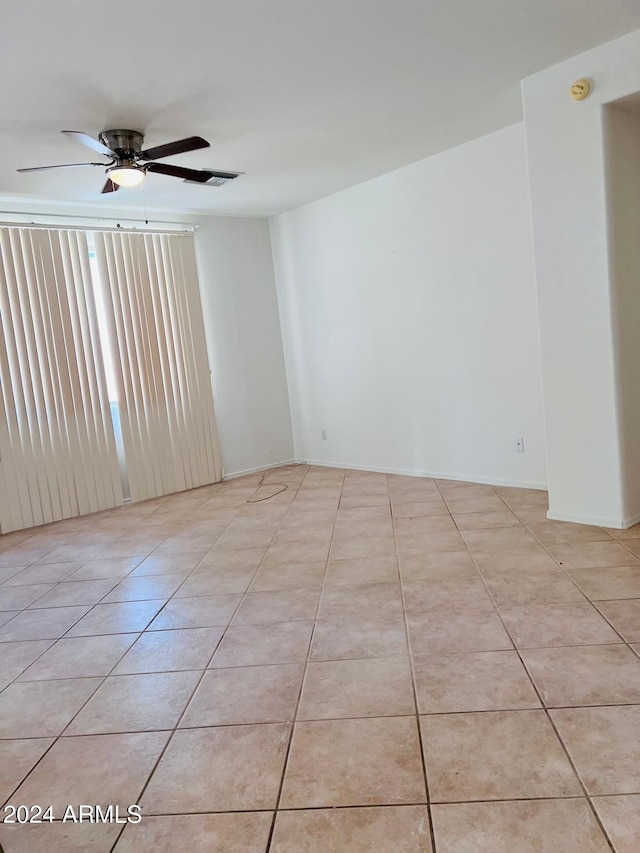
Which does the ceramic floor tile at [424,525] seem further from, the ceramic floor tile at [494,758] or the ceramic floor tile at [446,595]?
the ceramic floor tile at [494,758]

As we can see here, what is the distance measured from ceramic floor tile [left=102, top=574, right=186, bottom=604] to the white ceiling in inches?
103

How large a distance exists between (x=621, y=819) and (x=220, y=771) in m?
1.08

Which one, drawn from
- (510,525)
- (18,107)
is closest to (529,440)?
(510,525)

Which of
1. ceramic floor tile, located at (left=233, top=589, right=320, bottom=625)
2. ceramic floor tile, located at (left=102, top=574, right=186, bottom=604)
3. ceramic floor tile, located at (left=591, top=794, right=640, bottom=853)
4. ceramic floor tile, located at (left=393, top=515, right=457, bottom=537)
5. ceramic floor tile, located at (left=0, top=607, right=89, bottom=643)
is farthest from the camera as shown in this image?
ceramic floor tile, located at (left=393, top=515, right=457, bottom=537)

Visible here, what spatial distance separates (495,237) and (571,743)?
3628 millimetres

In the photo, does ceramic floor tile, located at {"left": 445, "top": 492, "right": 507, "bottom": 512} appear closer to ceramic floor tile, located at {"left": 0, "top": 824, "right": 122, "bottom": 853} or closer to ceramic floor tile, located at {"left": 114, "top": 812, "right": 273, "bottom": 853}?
ceramic floor tile, located at {"left": 114, "top": 812, "right": 273, "bottom": 853}

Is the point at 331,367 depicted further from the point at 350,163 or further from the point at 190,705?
the point at 190,705

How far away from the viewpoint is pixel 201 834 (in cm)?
157

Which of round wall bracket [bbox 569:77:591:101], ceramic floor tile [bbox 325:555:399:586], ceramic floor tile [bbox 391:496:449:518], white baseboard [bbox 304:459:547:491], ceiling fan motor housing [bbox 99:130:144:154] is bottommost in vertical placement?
ceramic floor tile [bbox 325:555:399:586]

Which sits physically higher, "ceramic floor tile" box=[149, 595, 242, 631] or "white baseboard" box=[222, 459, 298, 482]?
"white baseboard" box=[222, 459, 298, 482]

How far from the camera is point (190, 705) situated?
2182mm

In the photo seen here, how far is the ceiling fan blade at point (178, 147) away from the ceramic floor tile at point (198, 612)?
2.35 metres

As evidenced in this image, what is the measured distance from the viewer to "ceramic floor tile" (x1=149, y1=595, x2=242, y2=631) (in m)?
2.87

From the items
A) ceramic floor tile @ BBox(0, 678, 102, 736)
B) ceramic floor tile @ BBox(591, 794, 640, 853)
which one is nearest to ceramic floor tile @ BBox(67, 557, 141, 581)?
ceramic floor tile @ BBox(0, 678, 102, 736)
